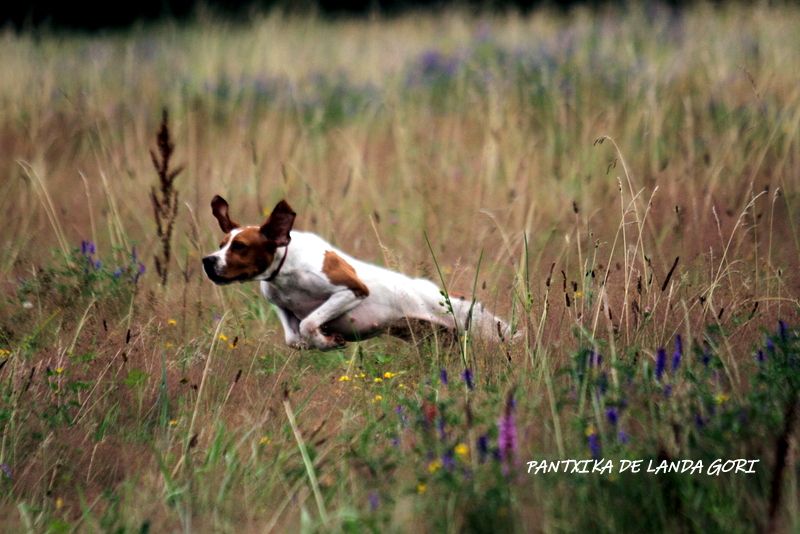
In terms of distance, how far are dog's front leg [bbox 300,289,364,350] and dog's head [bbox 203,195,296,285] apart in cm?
27

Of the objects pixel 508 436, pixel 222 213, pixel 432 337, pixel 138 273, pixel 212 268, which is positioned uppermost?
pixel 222 213

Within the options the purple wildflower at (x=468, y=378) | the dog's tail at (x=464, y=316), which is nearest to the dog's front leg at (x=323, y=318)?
the dog's tail at (x=464, y=316)

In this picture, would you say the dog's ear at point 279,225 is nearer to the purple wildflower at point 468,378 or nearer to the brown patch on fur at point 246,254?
the brown patch on fur at point 246,254

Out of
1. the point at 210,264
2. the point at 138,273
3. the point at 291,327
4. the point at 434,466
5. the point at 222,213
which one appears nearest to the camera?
the point at 434,466

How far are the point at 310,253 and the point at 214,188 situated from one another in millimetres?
2744

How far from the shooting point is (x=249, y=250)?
3189 millimetres

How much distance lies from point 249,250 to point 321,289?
0.34 metres

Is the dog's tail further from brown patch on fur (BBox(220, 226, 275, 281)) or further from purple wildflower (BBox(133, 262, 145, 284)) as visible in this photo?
purple wildflower (BBox(133, 262, 145, 284))

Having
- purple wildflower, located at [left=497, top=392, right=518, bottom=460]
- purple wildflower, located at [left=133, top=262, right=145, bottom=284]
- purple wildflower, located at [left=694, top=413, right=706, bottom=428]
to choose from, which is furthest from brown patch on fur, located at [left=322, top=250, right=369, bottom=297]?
purple wildflower, located at [left=694, top=413, right=706, bottom=428]

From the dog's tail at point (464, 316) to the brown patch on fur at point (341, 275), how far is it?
0.33m

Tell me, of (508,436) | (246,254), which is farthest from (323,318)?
(508,436)

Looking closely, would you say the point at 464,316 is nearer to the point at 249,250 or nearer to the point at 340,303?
the point at 340,303

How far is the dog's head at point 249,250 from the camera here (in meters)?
3.16

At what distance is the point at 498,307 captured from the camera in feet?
13.4
